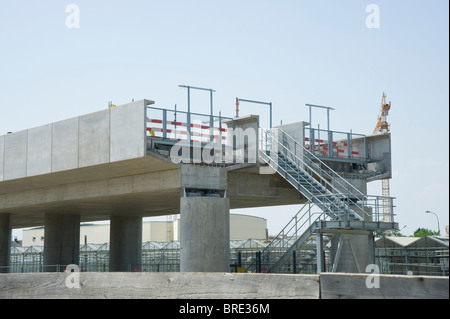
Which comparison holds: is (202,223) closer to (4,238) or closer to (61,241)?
(61,241)

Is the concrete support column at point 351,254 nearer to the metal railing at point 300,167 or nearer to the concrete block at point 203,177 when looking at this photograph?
the metal railing at point 300,167

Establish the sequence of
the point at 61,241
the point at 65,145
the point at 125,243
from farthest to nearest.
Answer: the point at 125,243 < the point at 61,241 < the point at 65,145

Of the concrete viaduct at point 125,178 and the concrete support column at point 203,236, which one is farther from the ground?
the concrete viaduct at point 125,178

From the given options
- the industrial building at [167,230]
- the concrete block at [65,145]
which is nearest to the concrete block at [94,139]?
the concrete block at [65,145]

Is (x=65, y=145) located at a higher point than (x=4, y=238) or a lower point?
higher

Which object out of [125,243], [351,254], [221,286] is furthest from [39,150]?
[221,286]

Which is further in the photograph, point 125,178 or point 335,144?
point 335,144

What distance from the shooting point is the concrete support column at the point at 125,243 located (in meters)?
43.3

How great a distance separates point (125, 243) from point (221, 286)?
127ft

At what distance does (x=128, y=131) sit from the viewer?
27297 mm

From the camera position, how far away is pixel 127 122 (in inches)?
1078

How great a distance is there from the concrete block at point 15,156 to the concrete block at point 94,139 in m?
4.39

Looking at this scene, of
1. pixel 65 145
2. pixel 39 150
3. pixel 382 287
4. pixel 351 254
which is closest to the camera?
pixel 382 287

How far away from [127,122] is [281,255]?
9.42m
